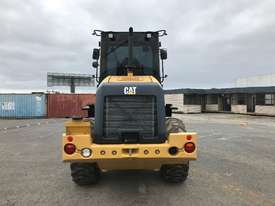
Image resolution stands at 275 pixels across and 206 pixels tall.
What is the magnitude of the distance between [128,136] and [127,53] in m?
2.40

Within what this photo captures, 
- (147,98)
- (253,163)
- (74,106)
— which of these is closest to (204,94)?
(74,106)

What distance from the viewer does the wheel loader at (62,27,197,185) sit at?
17.8 feet

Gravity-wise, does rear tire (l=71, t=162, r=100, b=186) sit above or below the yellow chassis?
below

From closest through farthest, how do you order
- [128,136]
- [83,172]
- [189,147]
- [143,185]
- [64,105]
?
1. [189,147]
2. [128,136]
3. [83,172]
4. [143,185]
5. [64,105]

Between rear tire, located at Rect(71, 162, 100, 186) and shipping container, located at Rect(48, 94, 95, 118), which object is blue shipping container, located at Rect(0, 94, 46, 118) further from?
rear tire, located at Rect(71, 162, 100, 186)

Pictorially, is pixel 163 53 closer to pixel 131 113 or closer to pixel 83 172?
pixel 131 113

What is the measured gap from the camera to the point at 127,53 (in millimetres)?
7402

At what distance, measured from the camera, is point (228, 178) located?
7000mm

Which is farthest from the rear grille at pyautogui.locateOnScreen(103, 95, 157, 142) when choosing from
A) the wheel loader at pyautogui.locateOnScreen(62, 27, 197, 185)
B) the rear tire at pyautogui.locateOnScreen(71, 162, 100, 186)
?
the rear tire at pyautogui.locateOnScreen(71, 162, 100, 186)

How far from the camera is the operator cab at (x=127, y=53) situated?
736 cm

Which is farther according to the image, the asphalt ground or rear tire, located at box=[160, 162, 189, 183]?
rear tire, located at box=[160, 162, 189, 183]

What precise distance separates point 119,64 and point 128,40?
1.88ft

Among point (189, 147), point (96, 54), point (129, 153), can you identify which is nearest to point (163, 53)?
point (96, 54)

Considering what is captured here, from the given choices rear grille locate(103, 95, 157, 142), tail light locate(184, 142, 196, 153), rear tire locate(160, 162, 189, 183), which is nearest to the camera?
tail light locate(184, 142, 196, 153)
